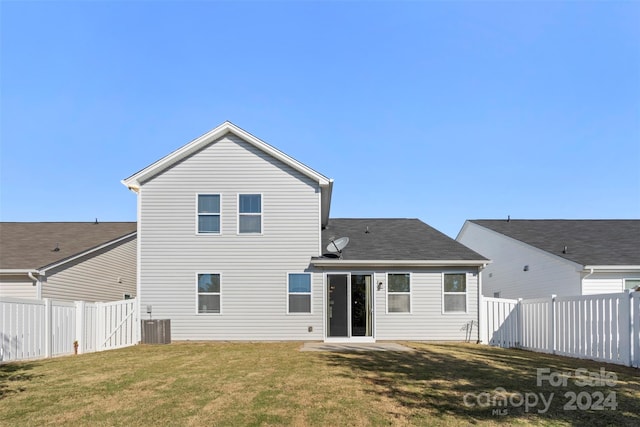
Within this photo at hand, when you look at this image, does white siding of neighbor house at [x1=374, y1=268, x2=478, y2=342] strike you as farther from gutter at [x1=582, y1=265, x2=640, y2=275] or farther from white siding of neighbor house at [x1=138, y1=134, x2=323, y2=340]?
gutter at [x1=582, y1=265, x2=640, y2=275]

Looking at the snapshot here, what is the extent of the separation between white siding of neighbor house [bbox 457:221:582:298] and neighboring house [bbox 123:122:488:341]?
3.67 meters

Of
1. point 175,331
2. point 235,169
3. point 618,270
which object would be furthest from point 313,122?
point 618,270

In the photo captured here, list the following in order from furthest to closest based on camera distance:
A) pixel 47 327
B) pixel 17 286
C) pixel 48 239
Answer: pixel 48 239 → pixel 17 286 → pixel 47 327

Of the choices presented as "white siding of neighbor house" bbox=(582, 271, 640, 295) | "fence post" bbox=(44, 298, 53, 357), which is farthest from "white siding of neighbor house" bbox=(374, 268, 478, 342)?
"fence post" bbox=(44, 298, 53, 357)

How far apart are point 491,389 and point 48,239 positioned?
1838cm

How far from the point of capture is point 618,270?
53.3ft

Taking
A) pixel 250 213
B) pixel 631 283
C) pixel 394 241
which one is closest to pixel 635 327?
pixel 631 283

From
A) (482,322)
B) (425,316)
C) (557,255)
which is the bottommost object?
(482,322)

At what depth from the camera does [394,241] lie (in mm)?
17656

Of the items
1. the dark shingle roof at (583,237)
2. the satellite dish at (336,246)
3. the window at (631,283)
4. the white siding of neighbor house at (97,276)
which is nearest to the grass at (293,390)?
the satellite dish at (336,246)

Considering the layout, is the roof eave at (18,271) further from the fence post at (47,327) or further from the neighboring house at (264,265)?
the fence post at (47,327)

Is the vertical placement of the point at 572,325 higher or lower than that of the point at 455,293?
lower

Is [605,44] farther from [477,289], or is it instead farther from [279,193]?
[279,193]

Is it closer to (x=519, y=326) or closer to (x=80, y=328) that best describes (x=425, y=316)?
(x=519, y=326)
